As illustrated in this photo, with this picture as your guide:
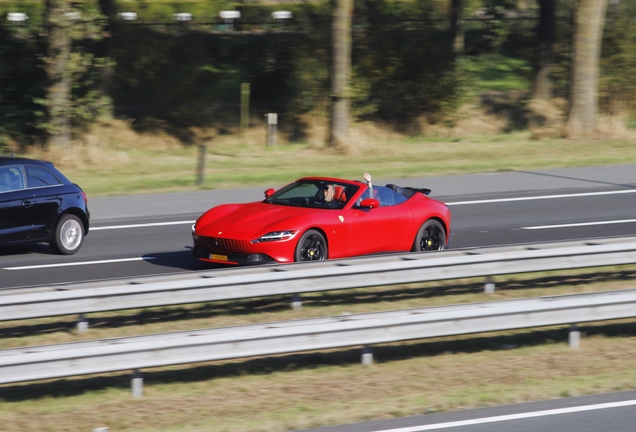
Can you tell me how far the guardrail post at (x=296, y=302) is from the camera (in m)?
10.5

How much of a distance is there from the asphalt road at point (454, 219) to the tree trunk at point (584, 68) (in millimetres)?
6142

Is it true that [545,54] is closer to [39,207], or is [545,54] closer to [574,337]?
[39,207]

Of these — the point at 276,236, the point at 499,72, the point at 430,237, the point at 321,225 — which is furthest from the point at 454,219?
the point at 499,72

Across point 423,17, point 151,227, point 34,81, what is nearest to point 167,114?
point 34,81

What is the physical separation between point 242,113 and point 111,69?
216 inches

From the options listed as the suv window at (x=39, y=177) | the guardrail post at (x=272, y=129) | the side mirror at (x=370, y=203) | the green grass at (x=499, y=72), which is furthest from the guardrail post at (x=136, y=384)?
the green grass at (x=499, y=72)

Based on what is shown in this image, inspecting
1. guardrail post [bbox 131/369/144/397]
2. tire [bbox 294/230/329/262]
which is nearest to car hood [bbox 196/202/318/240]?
tire [bbox 294/230/329/262]

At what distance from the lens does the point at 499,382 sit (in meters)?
8.09

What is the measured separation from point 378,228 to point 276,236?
1.68 m

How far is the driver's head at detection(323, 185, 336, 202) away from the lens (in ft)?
43.0

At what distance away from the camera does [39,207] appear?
541 inches

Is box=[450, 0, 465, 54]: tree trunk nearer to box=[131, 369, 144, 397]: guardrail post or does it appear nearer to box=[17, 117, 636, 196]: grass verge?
box=[17, 117, 636, 196]: grass verge

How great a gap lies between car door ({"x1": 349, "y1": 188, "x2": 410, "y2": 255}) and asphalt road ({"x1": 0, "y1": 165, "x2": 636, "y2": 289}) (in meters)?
1.76

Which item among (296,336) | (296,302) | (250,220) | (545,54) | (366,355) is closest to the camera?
(296,336)
